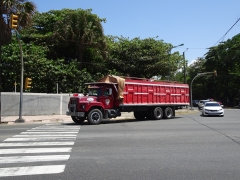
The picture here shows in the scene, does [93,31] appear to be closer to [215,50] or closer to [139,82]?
[139,82]

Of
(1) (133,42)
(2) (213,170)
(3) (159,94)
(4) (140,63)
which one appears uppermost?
(1) (133,42)

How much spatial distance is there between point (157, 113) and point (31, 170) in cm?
1719

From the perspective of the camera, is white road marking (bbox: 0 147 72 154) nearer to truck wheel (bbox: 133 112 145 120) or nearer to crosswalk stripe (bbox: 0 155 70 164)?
crosswalk stripe (bbox: 0 155 70 164)

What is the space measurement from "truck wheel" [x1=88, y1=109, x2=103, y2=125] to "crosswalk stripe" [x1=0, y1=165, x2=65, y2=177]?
38.0 ft

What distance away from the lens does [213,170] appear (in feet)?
22.6

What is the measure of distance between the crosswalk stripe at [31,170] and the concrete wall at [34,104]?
2007 cm

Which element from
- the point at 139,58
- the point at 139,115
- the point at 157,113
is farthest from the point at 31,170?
the point at 139,58

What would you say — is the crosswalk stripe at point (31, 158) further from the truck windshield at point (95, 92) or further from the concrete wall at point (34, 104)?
the concrete wall at point (34, 104)

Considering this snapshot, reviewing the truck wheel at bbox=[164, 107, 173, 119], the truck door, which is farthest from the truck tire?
the truck door

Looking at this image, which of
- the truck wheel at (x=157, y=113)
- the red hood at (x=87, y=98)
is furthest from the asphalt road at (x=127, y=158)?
the truck wheel at (x=157, y=113)

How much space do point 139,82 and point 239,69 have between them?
124 ft

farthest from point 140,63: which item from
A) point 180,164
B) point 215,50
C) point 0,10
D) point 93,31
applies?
point 180,164

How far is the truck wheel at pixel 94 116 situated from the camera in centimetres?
1886

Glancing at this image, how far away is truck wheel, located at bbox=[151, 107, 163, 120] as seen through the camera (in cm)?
2303
